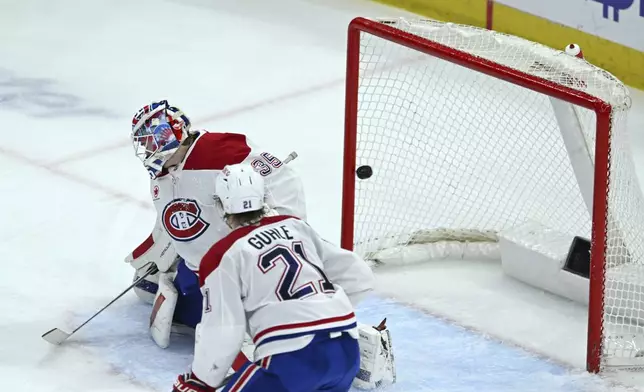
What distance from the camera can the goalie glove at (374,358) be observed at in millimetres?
3471

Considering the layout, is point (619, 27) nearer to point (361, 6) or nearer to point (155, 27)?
point (361, 6)

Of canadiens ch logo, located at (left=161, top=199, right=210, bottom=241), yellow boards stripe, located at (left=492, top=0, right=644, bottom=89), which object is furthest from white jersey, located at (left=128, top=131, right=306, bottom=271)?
yellow boards stripe, located at (left=492, top=0, right=644, bottom=89)

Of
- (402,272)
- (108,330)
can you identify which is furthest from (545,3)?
(108,330)

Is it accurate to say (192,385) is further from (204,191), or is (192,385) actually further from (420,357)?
(420,357)

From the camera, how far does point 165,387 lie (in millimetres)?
3562

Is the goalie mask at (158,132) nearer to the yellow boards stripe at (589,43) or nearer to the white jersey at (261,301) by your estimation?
the white jersey at (261,301)

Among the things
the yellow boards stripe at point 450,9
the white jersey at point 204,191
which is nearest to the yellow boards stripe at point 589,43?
the yellow boards stripe at point 450,9

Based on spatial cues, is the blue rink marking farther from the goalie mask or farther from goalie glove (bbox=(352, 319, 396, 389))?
the goalie mask

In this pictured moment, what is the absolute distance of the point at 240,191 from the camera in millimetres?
3057

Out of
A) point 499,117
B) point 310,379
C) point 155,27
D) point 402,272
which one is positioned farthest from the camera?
point 155,27

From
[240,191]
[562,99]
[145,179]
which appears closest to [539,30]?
[145,179]

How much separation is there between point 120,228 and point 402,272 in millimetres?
977

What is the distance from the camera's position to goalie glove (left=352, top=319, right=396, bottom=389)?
347 cm

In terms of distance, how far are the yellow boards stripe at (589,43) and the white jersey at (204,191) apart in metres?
2.53
